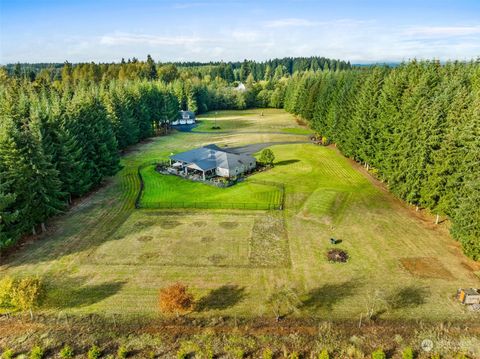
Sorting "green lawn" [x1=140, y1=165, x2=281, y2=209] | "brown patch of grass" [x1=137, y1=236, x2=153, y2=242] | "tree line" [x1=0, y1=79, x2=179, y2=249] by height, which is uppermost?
"tree line" [x1=0, y1=79, x2=179, y2=249]

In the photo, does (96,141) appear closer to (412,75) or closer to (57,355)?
(57,355)

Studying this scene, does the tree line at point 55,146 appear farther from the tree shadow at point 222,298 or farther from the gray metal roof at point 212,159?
the tree shadow at point 222,298

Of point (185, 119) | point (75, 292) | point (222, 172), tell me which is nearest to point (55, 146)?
point (75, 292)

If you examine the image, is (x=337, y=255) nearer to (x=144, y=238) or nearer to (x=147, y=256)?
(x=147, y=256)

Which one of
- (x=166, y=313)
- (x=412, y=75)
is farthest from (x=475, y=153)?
(x=166, y=313)

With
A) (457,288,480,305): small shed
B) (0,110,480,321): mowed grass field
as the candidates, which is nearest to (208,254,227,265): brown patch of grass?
(0,110,480,321): mowed grass field

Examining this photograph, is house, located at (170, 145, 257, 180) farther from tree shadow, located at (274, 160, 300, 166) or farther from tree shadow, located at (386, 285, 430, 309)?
tree shadow, located at (386, 285, 430, 309)
